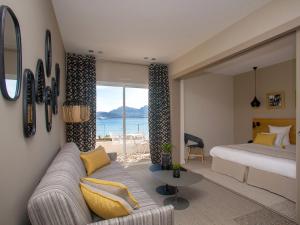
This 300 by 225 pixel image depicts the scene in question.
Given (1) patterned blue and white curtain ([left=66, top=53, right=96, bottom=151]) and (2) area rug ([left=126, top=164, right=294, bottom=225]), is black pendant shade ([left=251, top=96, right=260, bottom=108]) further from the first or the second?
(1) patterned blue and white curtain ([left=66, top=53, right=96, bottom=151])

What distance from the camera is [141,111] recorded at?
5082 millimetres

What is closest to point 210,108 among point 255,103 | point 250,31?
point 255,103

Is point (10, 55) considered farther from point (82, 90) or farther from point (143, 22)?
point (82, 90)

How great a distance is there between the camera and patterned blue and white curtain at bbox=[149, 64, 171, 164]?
189 inches

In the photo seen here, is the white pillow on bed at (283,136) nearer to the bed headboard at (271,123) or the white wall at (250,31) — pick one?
the bed headboard at (271,123)

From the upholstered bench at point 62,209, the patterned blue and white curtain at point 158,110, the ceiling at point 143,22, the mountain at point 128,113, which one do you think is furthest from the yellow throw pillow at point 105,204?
the patterned blue and white curtain at point 158,110

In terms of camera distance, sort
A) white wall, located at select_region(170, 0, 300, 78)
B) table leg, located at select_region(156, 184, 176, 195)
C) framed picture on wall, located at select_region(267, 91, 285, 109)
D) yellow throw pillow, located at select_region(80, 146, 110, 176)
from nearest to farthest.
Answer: white wall, located at select_region(170, 0, 300, 78) < yellow throw pillow, located at select_region(80, 146, 110, 176) < table leg, located at select_region(156, 184, 176, 195) < framed picture on wall, located at select_region(267, 91, 285, 109)

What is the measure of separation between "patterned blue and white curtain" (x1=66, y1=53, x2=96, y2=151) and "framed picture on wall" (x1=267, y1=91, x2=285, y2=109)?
15.6ft

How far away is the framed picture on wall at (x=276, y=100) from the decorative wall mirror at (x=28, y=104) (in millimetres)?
5559

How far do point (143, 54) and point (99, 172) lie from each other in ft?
9.13

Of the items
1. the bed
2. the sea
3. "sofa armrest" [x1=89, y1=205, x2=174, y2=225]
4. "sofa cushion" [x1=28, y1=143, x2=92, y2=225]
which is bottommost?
the bed

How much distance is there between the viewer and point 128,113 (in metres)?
4.86

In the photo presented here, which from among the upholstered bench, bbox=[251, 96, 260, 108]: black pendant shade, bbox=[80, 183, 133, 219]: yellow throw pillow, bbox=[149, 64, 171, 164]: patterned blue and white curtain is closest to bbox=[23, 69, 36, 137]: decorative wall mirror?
the upholstered bench

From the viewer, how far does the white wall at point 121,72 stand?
14.8ft
